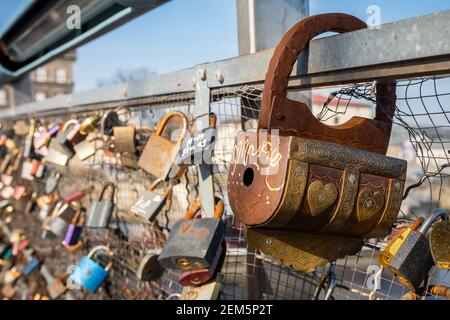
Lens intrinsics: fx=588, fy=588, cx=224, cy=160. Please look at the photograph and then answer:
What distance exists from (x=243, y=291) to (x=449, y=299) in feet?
3.07

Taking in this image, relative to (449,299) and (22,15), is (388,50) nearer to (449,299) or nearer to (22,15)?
(449,299)

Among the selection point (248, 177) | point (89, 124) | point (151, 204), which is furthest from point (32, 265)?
point (248, 177)

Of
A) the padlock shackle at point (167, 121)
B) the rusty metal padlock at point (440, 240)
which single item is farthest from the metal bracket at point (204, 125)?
the rusty metal padlock at point (440, 240)

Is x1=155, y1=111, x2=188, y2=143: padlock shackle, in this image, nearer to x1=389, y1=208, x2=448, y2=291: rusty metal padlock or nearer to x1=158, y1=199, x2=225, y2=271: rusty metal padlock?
x1=158, y1=199, x2=225, y2=271: rusty metal padlock

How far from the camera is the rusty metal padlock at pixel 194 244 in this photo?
136 cm

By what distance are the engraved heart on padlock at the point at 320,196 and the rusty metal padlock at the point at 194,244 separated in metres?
0.40

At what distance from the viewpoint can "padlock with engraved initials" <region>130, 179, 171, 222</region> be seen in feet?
5.67

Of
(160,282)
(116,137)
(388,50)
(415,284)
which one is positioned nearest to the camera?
(388,50)

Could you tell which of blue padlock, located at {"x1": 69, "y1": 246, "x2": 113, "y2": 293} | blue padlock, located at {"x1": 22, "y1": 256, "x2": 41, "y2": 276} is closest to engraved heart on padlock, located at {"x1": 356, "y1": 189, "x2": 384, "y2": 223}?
blue padlock, located at {"x1": 69, "y1": 246, "x2": 113, "y2": 293}

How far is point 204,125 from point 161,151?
0.26 meters

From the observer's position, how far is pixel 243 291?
204 cm

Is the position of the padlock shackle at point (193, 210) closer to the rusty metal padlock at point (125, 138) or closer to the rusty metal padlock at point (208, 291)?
the rusty metal padlock at point (208, 291)

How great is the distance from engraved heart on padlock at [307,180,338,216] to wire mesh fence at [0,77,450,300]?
10.2 inches
